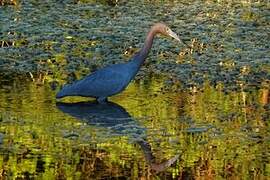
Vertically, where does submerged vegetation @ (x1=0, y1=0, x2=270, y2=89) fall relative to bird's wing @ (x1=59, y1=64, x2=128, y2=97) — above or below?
above

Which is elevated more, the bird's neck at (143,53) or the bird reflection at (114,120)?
the bird's neck at (143,53)

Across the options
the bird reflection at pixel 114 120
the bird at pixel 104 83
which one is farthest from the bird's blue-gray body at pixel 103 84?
the bird reflection at pixel 114 120

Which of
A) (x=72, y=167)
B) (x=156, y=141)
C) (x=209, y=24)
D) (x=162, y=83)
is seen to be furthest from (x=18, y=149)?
(x=209, y=24)

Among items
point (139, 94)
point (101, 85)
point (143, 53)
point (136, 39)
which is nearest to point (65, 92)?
point (101, 85)

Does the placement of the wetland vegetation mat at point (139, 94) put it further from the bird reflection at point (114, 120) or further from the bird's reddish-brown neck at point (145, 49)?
the bird's reddish-brown neck at point (145, 49)

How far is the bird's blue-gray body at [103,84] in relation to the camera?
8281 mm

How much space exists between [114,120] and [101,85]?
2.85 feet

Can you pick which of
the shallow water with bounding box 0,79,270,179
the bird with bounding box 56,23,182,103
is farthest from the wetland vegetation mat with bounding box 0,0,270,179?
the bird with bounding box 56,23,182,103

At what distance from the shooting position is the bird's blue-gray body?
8281 mm

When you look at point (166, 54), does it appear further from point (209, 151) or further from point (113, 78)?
point (209, 151)

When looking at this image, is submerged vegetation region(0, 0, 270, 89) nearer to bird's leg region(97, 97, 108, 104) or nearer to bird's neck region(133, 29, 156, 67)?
bird's neck region(133, 29, 156, 67)

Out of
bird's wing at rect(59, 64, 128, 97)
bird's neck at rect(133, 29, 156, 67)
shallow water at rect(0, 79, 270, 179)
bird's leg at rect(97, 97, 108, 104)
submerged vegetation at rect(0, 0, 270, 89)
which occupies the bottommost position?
shallow water at rect(0, 79, 270, 179)

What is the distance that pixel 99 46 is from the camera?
1085 centimetres

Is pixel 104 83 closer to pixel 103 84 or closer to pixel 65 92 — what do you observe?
pixel 103 84
